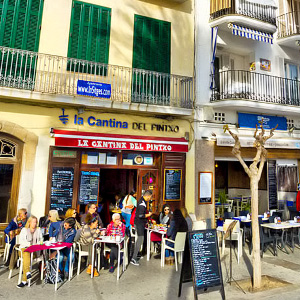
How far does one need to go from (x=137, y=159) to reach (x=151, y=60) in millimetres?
3861

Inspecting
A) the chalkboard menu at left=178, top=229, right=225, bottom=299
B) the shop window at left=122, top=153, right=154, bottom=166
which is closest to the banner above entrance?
the shop window at left=122, top=153, right=154, bottom=166

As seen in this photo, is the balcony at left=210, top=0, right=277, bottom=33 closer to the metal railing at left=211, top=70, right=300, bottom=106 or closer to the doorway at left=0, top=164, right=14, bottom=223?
the metal railing at left=211, top=70, right=300, bottom=106

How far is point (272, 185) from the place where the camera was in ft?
39.0

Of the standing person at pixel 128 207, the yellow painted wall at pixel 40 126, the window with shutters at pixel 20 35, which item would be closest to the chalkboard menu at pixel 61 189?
the yellow painted wall at pixel 40 126

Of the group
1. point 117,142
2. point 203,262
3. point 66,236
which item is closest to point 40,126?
point 117,142

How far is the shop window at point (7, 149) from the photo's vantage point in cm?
771

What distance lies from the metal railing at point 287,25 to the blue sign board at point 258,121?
13.4 ft

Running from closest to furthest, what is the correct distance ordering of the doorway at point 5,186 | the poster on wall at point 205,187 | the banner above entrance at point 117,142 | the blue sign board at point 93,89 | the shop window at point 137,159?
1. the doorway at point 5,186
2. the banner above entrance at point 117,142
3. the blue sign board at point 93,89
4. the shop window at point 137,159
5. the poster on wall at point 205,187

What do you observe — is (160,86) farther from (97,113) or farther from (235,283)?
(235,283)

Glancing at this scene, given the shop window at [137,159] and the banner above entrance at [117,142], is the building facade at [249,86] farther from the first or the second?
the shop window at [137,159]

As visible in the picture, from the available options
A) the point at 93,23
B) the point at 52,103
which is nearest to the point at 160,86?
the point at 93,23

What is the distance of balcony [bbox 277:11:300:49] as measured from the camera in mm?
11805

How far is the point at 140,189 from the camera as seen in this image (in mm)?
9188

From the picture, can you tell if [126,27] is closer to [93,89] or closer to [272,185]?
[93,89]
